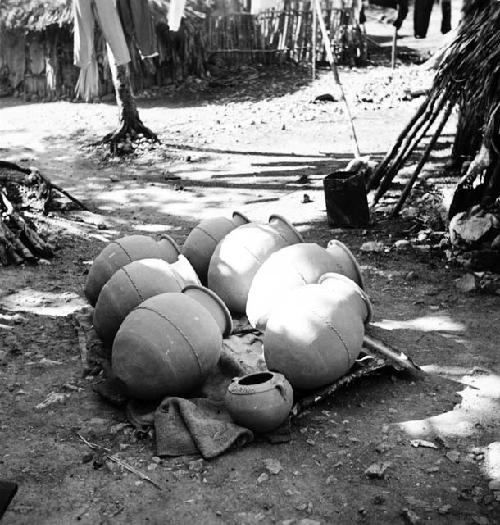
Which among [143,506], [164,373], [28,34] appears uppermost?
[28,34]

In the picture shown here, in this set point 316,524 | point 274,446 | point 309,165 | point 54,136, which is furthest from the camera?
point 54,136

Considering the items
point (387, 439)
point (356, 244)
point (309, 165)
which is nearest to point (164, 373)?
point (387, 439)

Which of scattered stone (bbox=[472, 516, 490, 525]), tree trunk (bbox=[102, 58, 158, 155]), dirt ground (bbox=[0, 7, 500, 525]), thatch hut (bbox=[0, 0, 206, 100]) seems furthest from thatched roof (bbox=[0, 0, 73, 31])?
scattered stone (bbox=[472, 516, 490, 525])

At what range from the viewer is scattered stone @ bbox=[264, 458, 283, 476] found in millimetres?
3922

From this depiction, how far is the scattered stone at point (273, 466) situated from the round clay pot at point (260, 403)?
0.76 ft

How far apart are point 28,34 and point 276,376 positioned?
A: 14114 mm

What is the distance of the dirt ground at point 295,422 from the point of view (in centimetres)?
366

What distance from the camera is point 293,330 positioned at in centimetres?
454

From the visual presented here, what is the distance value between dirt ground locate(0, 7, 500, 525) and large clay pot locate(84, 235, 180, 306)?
1.52 ft

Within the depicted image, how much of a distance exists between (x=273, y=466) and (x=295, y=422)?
0.49m

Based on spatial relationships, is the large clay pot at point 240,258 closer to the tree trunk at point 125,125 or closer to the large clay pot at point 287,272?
the large clay pot at point 287,272

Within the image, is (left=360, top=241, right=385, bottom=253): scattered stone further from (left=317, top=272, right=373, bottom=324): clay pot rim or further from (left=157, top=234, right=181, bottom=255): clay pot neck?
(left=317, top=272, right=373, bottom=324): clay pot rim

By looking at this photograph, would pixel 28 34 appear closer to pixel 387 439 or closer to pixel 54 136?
pixel 54 136

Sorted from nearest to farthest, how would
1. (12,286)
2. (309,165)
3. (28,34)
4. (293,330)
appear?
(293,330), (12,286), (309,165), (28,34)
